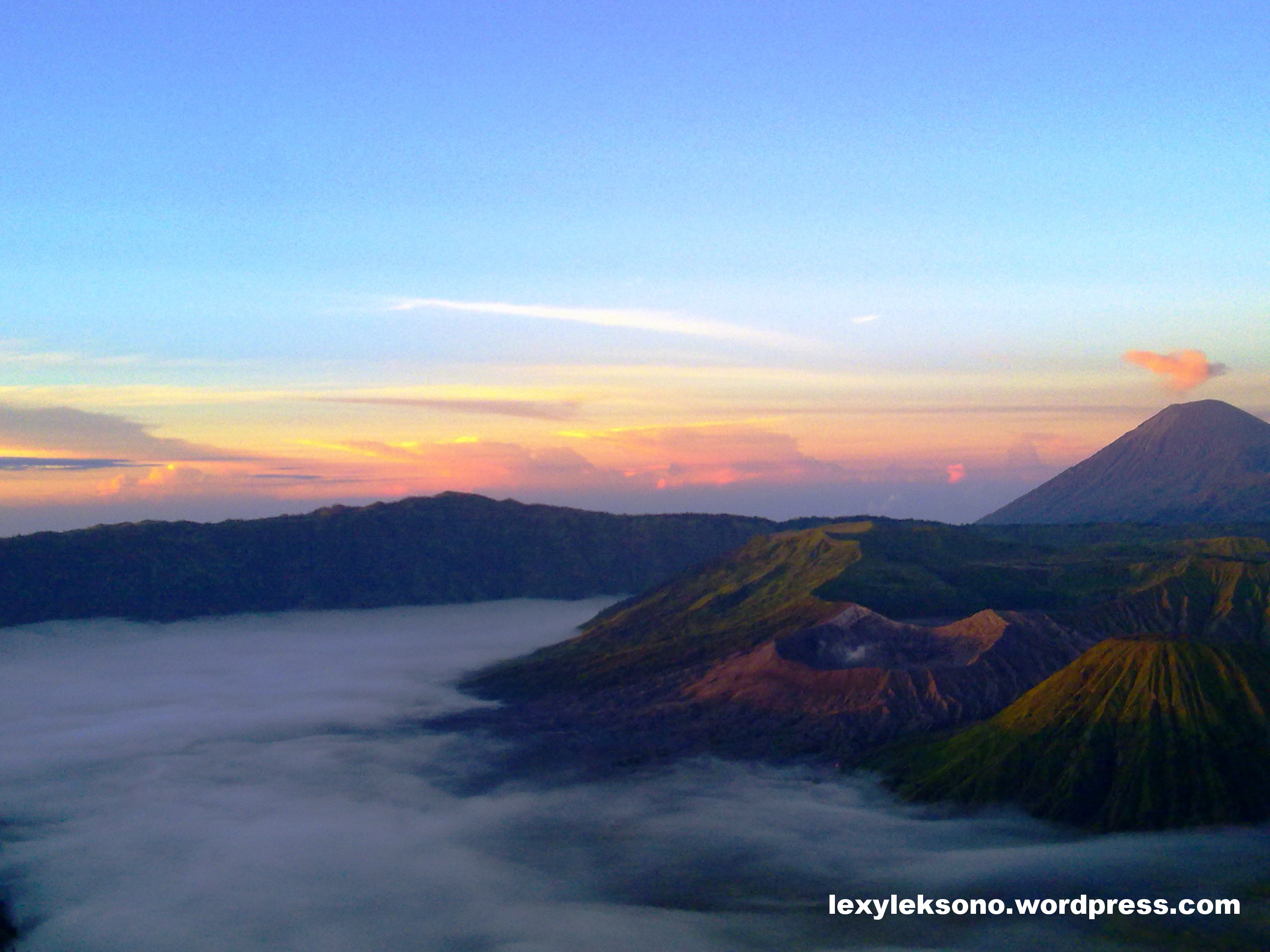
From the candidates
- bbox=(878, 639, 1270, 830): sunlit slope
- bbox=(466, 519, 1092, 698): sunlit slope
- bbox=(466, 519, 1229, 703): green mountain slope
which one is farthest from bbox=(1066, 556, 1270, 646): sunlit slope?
bbox=(878, 639, 1270, 830): sunlit slope

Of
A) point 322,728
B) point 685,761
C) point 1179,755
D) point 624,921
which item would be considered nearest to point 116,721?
point 322,728

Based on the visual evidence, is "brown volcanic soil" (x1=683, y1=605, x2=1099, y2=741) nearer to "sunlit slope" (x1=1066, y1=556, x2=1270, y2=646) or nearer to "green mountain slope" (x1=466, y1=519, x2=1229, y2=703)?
"green mountain slope" (x1=466, y1=519, x2=1229, y2=703)

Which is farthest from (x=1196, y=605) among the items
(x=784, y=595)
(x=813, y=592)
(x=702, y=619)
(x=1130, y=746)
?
(x=702, y=619)

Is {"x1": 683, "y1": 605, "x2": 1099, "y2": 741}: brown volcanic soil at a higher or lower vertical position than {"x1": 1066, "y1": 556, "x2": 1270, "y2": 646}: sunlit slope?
lower

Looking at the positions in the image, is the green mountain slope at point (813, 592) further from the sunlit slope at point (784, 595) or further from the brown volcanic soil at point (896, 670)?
the brown volcanic soil at point (896, 670)

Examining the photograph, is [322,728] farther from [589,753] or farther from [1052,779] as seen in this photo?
[1052,779]
